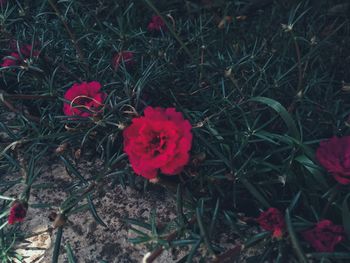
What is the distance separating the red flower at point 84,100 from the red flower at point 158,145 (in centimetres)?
27

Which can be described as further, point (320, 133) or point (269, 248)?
point (320, 133)

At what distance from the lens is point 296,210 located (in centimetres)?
120

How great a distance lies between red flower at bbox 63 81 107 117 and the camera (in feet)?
3.97

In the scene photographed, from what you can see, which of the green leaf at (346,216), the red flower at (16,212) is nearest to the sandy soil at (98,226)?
the red flower at (16,212)

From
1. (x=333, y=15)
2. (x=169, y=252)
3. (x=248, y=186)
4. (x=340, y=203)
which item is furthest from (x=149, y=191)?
(x=333, y=15)

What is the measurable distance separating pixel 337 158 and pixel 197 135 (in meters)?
0.39

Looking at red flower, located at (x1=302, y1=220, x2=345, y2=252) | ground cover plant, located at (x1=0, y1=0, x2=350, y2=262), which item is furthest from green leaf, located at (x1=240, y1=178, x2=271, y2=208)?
red flower, located at (x1=302, y1=220, x2=345, y2=252)

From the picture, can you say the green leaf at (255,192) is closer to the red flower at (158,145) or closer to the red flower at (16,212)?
the red flower at (158,145)

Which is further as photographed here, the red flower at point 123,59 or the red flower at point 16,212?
the red flower at point 123,59

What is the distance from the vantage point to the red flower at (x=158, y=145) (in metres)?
0.95

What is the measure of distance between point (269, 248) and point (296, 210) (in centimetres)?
18

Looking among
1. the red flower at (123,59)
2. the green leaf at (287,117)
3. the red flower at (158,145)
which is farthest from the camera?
the red flower at (123,59)

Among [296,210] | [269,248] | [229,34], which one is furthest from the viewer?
[229,34]

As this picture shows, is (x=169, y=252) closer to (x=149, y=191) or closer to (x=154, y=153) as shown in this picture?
(x=149, y=191)
